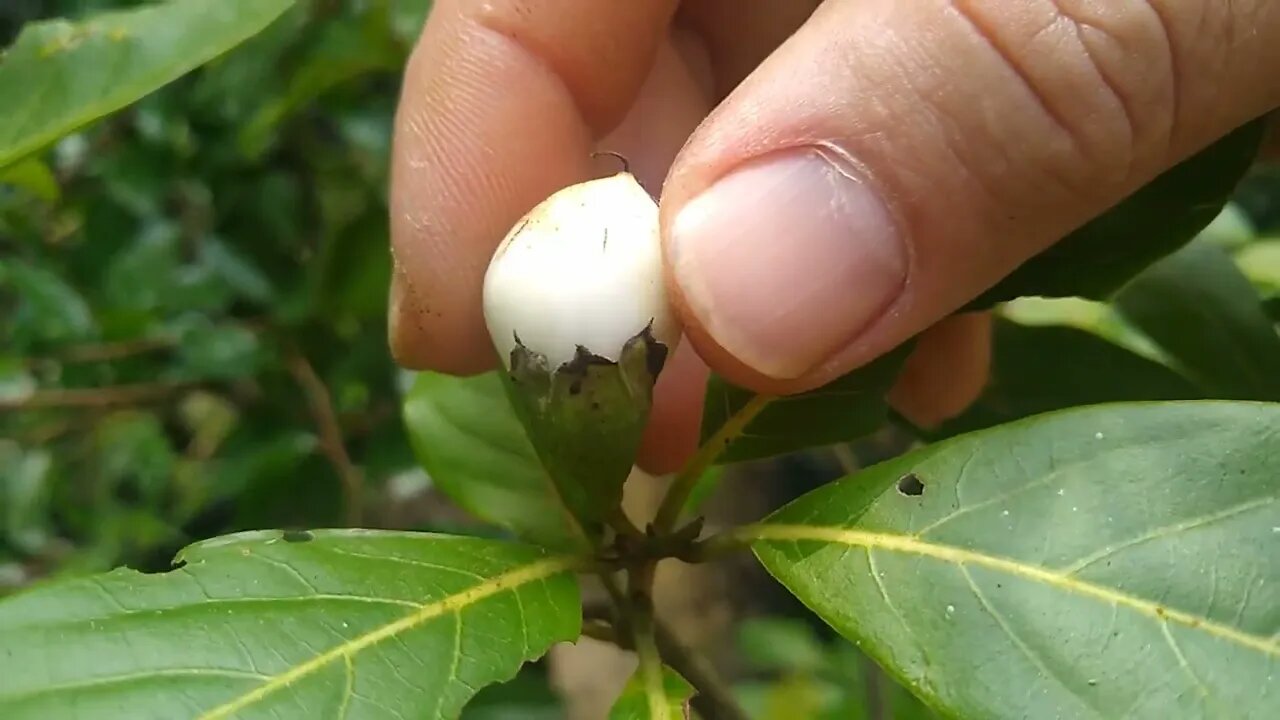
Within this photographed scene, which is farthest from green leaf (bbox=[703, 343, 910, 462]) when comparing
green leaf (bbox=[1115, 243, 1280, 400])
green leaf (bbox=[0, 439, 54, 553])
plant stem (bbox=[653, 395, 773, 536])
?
green leaf (bbox=[0, 439, 54, 553])

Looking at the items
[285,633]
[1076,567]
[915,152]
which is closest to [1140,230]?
[915,152]

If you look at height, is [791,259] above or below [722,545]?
above

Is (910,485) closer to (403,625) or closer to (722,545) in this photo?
(722,545)

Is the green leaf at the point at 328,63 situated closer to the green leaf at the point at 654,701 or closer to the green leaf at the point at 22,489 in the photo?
the green leaf at the point at 22,489

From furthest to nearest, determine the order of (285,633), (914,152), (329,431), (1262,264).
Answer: (329,431) < (1262,264) < (914,152) < (285,633)

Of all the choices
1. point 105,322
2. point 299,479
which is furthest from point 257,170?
point 299,479

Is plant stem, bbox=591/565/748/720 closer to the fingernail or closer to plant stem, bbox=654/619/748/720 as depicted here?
plant stem, bbox=654/619/748/720
